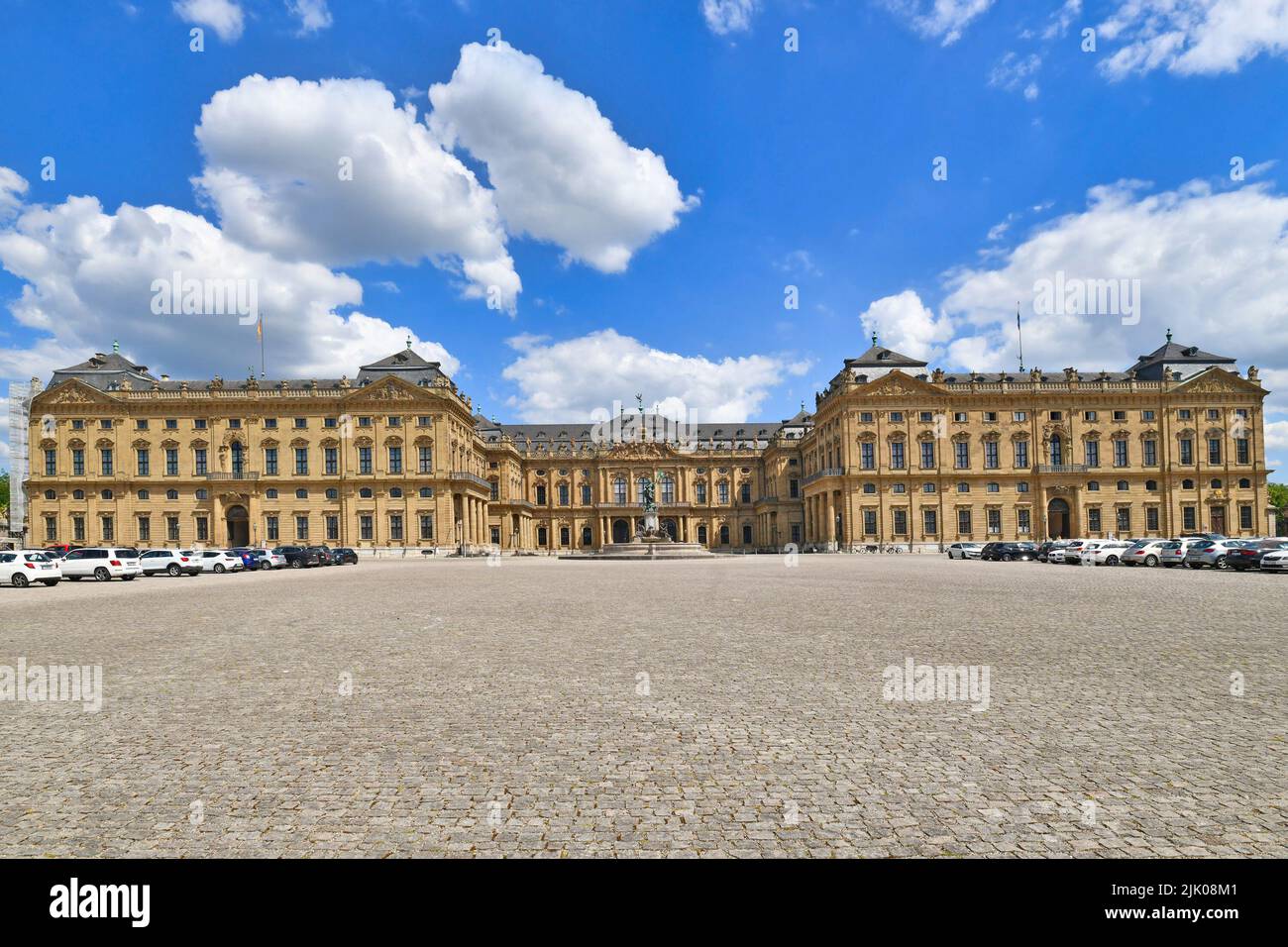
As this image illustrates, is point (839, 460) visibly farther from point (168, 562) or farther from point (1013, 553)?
point (168, 562)

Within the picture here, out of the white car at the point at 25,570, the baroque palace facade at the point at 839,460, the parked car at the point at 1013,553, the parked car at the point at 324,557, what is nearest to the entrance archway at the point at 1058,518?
the baroque palace facade at the point at 839,460

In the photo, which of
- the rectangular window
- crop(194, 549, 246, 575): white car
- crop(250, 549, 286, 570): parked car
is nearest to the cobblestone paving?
crop(194, 549, 246, 575): white car

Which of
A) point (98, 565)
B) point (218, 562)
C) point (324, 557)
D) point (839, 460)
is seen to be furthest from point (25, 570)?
point (839, 460)

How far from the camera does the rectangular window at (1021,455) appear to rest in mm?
74375

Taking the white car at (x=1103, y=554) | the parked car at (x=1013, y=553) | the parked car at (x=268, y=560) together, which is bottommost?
the parked car at (x=1013, y=553)

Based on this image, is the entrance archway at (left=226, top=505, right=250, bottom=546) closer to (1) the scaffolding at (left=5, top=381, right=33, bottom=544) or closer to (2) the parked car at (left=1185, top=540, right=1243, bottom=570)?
(1) the scaffolding at (left=5, top=381, right=33, bottom=544)

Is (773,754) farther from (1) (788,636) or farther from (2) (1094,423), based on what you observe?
(2) (1094,423)

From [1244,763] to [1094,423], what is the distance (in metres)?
82.5

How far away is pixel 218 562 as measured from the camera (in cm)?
4141

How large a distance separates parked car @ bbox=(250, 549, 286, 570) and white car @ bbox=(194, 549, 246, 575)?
2924 millimetres

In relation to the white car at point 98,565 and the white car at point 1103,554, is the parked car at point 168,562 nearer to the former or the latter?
the white car at point 98,565

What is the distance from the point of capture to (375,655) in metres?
10.5

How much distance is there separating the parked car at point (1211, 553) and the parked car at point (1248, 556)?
9.8 inches
